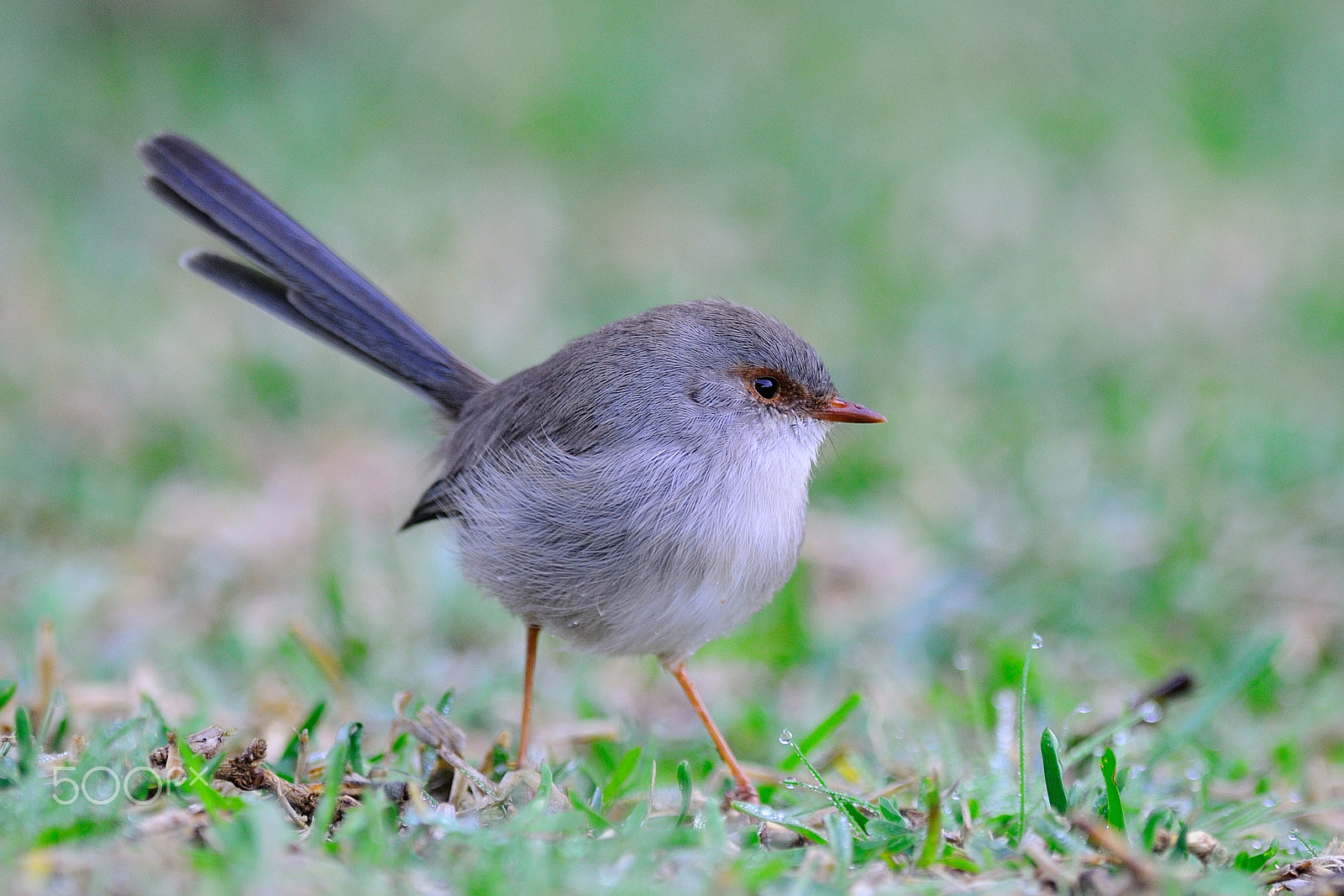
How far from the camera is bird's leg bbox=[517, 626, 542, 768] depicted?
161 inches

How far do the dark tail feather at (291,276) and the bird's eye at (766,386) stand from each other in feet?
4.02

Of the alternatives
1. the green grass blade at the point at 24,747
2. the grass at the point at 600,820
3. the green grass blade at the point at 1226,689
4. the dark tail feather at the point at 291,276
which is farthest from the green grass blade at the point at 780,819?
→ the dark tail feather at the point at 291,276

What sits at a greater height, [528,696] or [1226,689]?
[1226,689]

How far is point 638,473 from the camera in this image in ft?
12.8

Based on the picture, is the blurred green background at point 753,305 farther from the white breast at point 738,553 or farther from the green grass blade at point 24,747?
Result: the green grass blade at point 24,747

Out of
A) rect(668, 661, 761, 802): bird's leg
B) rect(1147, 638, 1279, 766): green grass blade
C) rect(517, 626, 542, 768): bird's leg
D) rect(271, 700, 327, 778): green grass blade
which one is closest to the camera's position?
rect(271, 700, 327, 778): green grass blade

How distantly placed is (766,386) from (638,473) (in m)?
0.57

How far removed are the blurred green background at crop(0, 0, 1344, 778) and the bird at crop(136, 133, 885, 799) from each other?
0.77m

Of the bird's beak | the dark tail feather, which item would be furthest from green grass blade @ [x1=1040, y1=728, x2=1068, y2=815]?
the dark tail feather

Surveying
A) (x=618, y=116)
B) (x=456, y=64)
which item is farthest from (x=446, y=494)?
(x=456, y=64)

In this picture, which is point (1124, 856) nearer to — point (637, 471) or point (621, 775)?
point (621, 775)

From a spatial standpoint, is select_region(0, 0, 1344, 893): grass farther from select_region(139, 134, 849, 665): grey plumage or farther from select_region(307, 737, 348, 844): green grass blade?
select_region(139, 134, 849, 665): grey plumage

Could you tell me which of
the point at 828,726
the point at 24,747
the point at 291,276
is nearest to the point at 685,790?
the point at 828,726

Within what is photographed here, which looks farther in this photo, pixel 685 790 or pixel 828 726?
pixel 828 726
